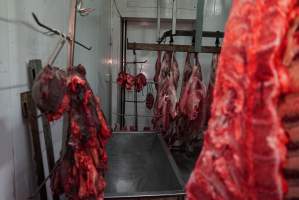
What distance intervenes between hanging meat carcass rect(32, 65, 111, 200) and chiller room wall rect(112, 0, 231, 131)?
7.78 ft

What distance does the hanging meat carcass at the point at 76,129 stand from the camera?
0.74 metres

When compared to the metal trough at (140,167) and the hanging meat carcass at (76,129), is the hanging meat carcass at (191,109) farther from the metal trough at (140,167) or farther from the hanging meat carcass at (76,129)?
the hanging meat carcass at (76,129)

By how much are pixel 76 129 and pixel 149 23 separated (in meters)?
3.17

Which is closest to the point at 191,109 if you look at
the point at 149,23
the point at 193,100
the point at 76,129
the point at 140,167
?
the point at 193,100

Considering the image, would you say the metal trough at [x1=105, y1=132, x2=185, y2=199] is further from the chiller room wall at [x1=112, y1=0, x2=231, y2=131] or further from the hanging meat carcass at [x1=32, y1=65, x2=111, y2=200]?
the chiller room wall at [x1=112, y1=0, x2=231, y2=131]

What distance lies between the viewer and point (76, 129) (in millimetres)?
820

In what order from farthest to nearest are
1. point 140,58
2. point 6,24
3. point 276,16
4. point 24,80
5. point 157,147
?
point 140,58 < point 157,147 < point 24,80 < point 6,24 < point 276,16

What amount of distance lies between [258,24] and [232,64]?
8 cm

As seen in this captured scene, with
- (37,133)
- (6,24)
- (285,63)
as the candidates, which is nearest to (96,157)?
(37,133)

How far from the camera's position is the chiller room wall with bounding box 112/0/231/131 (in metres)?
3.44

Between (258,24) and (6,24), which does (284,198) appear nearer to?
(258,24)

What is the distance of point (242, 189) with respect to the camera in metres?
0.43

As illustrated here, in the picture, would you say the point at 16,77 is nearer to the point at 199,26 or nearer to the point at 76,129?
the point at 76,129

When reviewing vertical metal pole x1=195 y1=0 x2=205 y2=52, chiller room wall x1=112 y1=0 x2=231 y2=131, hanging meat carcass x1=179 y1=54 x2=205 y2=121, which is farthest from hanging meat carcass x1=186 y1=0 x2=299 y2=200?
chiller room wall x1=112 y1=0 x2=231 y2=131
